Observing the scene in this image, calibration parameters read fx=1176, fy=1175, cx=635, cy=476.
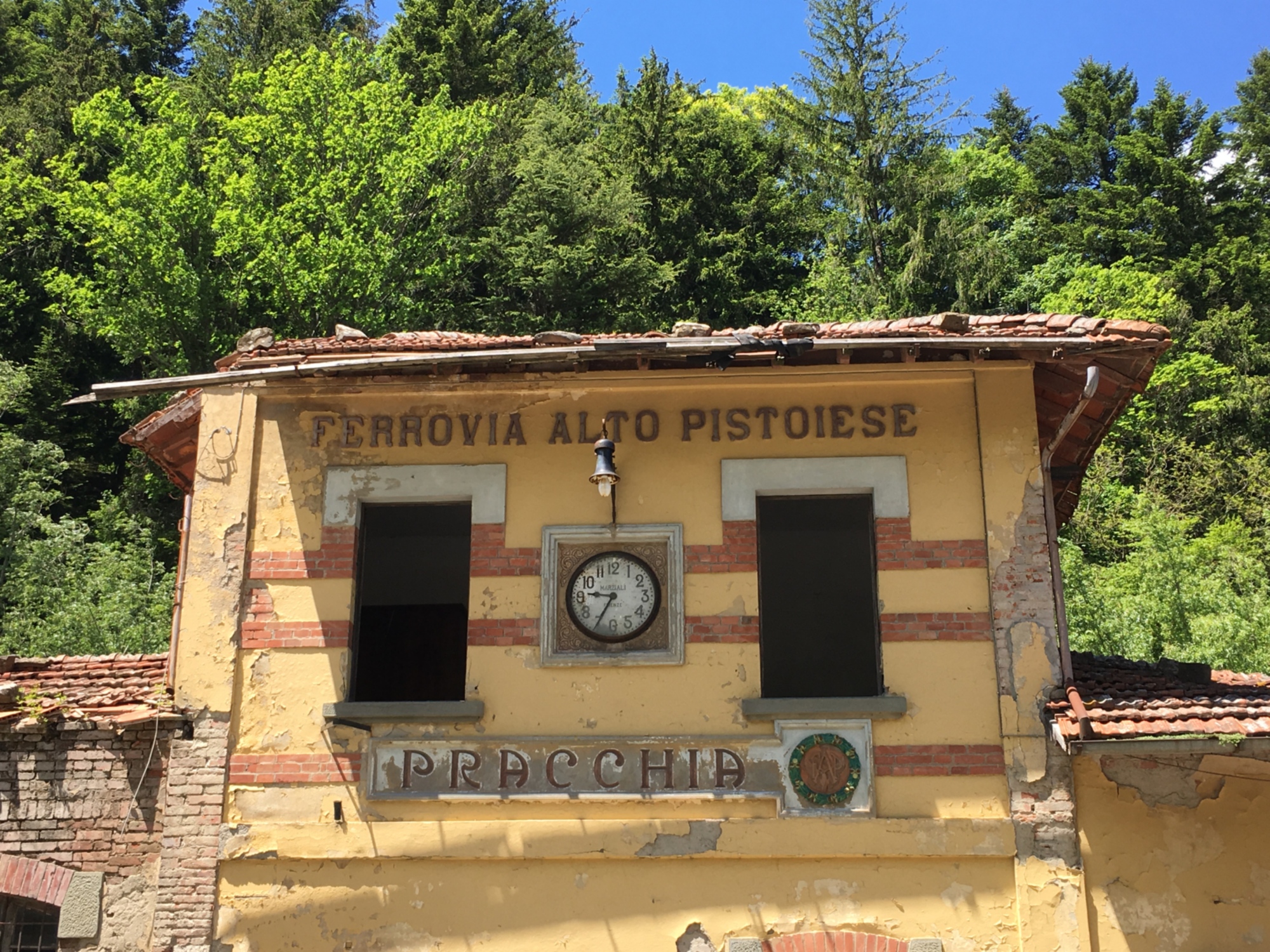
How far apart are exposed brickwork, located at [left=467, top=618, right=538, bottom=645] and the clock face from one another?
1.08 ft

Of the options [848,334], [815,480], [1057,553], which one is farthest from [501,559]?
[1057,553]

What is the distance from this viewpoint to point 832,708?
8.49 metres

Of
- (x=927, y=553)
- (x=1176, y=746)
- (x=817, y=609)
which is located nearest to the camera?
(x=1176, y=746)

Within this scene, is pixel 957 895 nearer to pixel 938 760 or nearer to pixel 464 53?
pixel 938 760

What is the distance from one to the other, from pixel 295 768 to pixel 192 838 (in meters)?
→ 0.88

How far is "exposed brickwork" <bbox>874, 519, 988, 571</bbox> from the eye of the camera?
8875mm

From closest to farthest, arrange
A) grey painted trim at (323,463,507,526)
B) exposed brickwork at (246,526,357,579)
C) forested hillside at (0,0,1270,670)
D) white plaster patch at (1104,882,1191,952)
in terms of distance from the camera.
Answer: white plaster patch at (1104,882,1191,952) → exposed brickwork at (246,526,357,579) → grey painted trim at (323,463,507,526) → forested hillside at (0,0,1270,670)

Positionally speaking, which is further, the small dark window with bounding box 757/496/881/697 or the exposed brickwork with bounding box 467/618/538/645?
the small dark window with bounding box 757/496/881/697

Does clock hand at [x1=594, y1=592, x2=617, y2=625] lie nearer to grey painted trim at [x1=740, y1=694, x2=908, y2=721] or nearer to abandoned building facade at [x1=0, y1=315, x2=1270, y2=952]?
abandoned building facade at [x1=0, y1=315, x2=1270, y2=952]

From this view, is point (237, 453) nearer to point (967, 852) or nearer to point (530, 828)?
point (530, 828)

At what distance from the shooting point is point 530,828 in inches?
333

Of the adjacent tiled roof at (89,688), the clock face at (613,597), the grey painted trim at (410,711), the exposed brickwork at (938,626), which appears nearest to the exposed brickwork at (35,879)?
the adjacent tiled roof at (89,688)

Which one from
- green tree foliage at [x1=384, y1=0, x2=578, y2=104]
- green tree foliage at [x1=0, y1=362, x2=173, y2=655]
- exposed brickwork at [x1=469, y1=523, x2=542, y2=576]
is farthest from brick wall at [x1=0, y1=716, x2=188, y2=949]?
green tree foliage at [x1=384, y1=0, x2=578, y2=104]

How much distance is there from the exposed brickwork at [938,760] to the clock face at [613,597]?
1.98 metres
